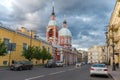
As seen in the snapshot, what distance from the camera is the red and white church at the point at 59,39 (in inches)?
4560

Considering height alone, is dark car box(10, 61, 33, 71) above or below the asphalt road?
above

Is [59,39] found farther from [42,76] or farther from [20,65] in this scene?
[42,76]

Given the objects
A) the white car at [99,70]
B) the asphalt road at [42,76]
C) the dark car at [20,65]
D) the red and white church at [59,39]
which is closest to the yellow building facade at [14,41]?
the dark car at [20,65]

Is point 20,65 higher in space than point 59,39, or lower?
lower

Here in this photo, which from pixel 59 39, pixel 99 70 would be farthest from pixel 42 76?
pixel 59 39

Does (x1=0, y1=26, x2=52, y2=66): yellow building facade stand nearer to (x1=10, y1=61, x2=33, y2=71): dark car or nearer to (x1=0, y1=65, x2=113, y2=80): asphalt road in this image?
(x1=10, y1=61, x2=33, y2=71): dark car

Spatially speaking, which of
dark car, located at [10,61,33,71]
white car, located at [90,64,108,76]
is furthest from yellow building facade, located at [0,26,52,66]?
white car, located at [90,64,108,76]

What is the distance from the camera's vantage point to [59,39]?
129 meters

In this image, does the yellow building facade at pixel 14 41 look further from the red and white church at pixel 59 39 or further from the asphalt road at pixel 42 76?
the red and white church at pixel 59 39

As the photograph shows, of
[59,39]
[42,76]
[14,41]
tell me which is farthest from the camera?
[59,39]

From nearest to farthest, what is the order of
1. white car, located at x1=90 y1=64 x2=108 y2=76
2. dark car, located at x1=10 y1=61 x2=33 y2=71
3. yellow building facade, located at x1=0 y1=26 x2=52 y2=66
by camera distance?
1. white car, located at x1=90 y1=64 x2=108 y2=76
2. dark car, located at x1=10 y1=61 x2=33 y2=71
3. yellow building facade, located at x1=0 y1=26 x2=52 y2=66

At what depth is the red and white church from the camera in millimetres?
115825

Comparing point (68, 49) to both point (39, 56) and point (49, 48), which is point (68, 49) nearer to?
point (49, 48)

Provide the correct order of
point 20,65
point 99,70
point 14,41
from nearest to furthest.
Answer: point 99,70 → point 20,65 → point 14,41
